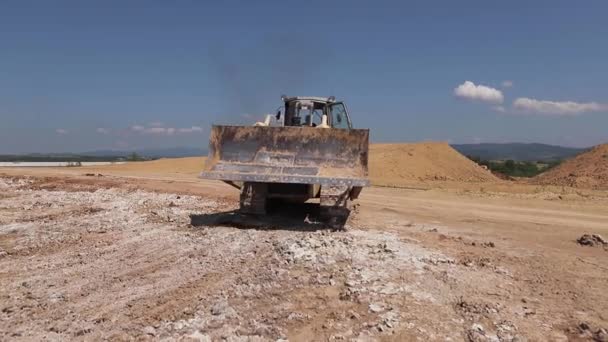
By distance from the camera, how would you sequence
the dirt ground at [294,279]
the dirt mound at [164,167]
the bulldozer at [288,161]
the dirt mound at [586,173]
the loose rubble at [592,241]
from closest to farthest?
the dirt ground at [294,279], the loose rubble at [592,241], the bulldozer at [288,161], the dirt mound at [586,173], the dirt mound at [164,167]

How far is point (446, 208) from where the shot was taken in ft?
42.4

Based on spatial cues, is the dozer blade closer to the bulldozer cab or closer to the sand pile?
the bulldozer cab

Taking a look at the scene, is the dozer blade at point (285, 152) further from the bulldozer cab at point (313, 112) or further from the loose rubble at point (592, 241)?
the loose rubble at point (592, 241)

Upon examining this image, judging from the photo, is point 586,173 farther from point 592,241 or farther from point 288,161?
point 288,161

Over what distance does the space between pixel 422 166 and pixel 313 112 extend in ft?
52.8

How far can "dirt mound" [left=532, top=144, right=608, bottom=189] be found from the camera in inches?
725

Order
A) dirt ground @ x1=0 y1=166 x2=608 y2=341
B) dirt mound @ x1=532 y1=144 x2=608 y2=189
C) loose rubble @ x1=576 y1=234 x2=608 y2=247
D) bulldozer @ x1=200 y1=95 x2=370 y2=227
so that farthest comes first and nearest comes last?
dirt mound @ x1=532 y1=144 x2=608 y2=189 → bulldozer @ x1=200 y1=95 x2=370 y2=227 → loose rubble @ x1=576 y1=234 x2=608 y2=247 → dirt ground @ x1=0 y1=166 x2=608 y2=341

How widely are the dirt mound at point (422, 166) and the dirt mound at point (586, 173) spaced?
4.22 meters

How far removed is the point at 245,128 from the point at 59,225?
3991 millimetres

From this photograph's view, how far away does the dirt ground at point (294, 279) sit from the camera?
177 inches

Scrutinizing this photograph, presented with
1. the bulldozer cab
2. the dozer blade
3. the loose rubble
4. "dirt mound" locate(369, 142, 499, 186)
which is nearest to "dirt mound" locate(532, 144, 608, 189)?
"dirt mound" locate(369, 142, 499, 186)

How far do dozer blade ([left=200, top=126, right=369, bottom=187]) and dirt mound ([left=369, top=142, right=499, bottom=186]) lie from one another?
1216 cm

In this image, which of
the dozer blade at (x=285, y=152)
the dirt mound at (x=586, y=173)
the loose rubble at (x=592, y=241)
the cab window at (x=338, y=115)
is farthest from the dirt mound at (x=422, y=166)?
the loose rubble at (x=592, y=241)

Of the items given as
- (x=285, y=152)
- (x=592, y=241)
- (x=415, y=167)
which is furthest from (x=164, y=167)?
(x=592, y=241)
